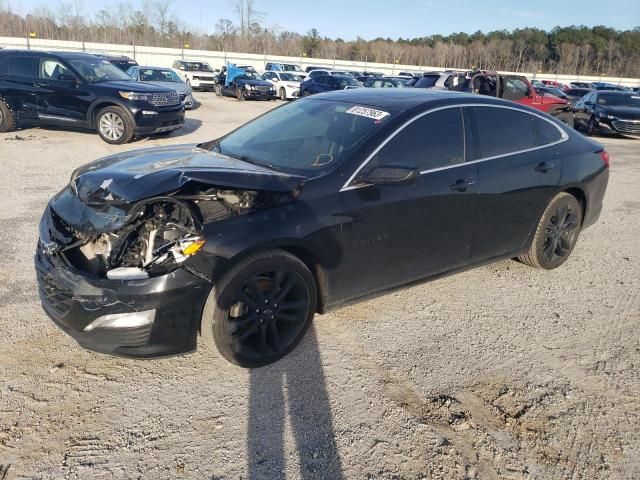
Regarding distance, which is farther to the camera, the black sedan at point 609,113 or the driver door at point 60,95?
the black sedan at point 609,113

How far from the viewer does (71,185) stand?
10.9 feet

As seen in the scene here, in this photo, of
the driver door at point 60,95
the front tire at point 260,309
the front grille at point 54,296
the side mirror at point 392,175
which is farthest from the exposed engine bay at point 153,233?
the driver door at point 60,95

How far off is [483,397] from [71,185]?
3042mm

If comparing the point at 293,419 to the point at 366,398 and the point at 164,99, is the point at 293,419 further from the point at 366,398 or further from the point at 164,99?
the point at 164,99

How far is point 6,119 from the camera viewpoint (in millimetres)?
10891

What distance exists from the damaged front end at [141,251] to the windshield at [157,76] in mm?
Answer: 16369

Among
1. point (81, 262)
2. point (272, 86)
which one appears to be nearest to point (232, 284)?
point (81, 262)

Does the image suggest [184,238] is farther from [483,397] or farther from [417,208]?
[483,397]

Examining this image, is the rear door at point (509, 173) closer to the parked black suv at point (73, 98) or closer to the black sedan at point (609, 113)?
the parked black suv at point (73, 98)

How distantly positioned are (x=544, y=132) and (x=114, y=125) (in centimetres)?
905

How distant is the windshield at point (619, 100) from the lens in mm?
16219

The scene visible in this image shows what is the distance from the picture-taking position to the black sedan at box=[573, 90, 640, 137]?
15477 millimetres

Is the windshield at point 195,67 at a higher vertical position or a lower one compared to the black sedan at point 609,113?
higher

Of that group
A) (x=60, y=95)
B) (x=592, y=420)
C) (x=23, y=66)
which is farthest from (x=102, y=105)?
(x=592, y=420)
